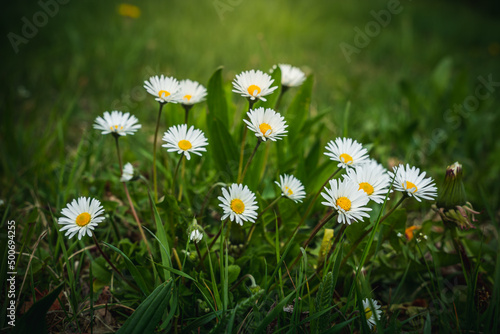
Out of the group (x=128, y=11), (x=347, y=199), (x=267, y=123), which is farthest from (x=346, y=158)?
(x=128, y=11)

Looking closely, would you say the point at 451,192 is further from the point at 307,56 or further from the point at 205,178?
the point at 307,56

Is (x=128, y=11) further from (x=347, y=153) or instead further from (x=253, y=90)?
(x=347, y=153)

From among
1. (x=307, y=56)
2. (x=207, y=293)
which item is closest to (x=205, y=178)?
(x=207, y=293)

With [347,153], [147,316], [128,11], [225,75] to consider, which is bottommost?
[147,316]

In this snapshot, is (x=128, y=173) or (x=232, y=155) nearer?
(x=128, y=173)

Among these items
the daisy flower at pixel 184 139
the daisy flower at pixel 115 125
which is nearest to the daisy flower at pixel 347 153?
the daisy flower at pixel 184 139

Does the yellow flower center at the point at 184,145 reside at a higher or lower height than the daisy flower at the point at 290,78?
lower

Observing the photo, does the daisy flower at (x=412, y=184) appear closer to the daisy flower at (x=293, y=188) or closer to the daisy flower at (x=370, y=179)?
the daisy flower at (x=370, y=179)
